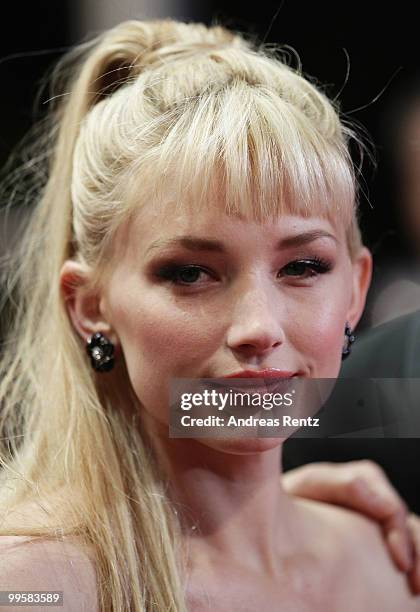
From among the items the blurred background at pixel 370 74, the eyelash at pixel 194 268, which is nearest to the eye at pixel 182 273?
the eyelash at pixel 194 268

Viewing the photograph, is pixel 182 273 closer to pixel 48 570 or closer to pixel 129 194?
pixel 129 194

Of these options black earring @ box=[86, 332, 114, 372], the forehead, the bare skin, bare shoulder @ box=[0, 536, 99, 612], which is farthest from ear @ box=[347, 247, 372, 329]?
bare shoulder @ box=[0, 536, 99, 612]

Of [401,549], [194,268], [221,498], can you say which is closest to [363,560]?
[401,549]

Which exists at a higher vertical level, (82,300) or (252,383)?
(82,300)

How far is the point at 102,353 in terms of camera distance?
89 cm

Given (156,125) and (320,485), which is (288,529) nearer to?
(320,485)

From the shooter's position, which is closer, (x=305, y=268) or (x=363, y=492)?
(x=305, y=268)

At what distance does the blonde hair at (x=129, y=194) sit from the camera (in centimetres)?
81

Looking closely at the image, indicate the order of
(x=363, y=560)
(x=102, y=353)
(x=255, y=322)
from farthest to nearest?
(x=363, y=560)
(x=102, y=353)
(x=255, y=322)

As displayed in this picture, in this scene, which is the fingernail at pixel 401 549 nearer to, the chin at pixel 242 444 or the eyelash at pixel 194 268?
the chin at pixel 242 444

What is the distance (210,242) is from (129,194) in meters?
0.11

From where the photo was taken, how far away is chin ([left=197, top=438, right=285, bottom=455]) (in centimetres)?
84

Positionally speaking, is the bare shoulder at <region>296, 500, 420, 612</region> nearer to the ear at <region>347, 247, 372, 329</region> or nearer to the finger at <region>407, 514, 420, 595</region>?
the finger at <region>407, 514, 420, 595</region>

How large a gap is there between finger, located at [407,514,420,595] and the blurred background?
0.15 feet
